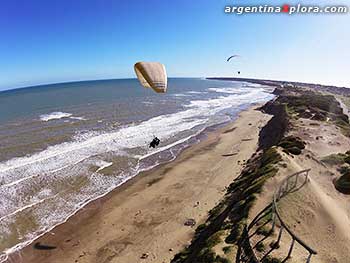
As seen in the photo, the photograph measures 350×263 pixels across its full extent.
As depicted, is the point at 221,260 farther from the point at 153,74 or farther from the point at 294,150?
the point at 294,150

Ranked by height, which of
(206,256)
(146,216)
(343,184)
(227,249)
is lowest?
(146,216)

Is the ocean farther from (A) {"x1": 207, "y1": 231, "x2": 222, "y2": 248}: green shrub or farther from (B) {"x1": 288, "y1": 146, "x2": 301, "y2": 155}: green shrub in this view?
(B) {"x1": 288, "y1": 146, "x2": 301, "y2": 155}: green shrub

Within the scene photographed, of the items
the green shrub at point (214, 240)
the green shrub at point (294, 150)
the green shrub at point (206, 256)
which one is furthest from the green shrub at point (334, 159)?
the green shrub at point (206, 256)

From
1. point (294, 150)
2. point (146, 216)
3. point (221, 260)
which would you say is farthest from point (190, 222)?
point (294, 150)

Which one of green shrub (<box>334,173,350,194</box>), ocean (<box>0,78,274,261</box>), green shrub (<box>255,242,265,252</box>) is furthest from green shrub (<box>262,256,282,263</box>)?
ocean (<box>0,78,274,261</box>)

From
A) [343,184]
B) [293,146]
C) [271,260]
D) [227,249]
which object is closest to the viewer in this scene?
[271,260]

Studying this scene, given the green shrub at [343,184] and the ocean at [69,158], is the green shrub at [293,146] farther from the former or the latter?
the ocean at [69,158]
